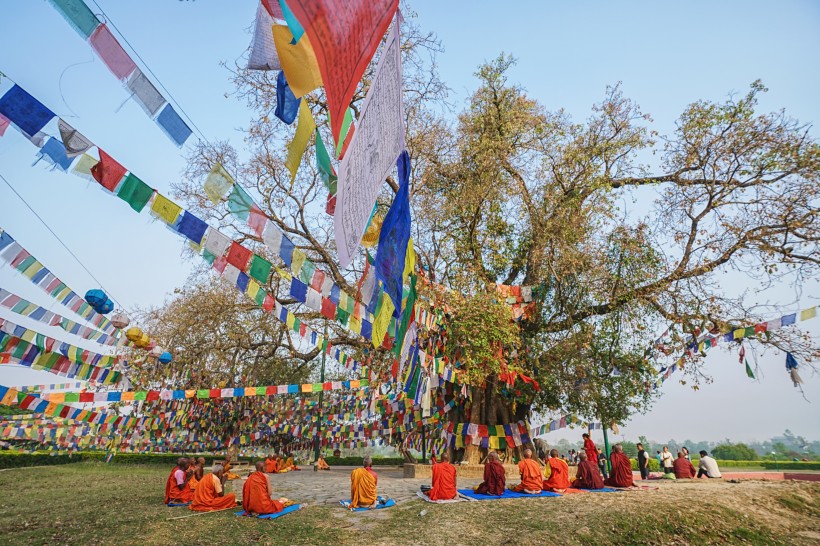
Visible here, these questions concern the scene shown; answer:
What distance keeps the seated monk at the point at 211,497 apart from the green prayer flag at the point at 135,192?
5.86 metres

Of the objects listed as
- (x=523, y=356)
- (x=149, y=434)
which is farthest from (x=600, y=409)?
(x=149, y=434)

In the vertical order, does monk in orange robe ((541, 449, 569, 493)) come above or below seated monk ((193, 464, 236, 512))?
above

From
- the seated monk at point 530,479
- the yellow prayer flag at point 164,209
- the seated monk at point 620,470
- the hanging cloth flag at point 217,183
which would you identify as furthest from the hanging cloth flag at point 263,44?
the seated monk at point 620,470

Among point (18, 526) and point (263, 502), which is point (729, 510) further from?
point (18, 526)

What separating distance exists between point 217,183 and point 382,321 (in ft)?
11.2

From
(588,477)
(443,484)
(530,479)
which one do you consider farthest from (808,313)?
(443,484)

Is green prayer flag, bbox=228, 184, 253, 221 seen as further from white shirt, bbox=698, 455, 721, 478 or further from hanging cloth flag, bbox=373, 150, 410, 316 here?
white shirt, bbox=698, 455, 721, 478

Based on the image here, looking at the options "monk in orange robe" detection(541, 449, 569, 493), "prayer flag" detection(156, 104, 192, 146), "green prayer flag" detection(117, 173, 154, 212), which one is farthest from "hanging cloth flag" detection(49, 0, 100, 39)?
"monk in orange robe" detection(541, 449, 569, 493)

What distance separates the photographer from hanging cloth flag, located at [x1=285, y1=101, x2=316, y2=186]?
4.28m

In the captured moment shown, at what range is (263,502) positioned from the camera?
8219mm

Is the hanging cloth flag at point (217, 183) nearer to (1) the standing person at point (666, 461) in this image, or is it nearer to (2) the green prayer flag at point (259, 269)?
(2) the green prayer flag at point (259, 269)

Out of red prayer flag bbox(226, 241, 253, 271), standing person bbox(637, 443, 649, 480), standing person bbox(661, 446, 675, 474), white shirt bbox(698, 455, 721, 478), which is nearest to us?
red prayer flag bbox(226, 241, 253, 271)

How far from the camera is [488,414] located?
1523 cm

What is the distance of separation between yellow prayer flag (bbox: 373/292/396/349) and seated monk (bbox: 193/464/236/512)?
14.3 ft
